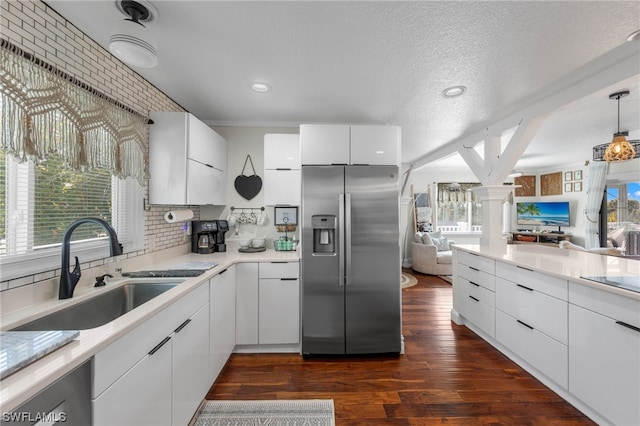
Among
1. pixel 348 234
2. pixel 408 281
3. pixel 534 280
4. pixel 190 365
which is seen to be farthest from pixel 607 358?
pixel 408 281

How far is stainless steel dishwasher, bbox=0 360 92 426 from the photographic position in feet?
2.23

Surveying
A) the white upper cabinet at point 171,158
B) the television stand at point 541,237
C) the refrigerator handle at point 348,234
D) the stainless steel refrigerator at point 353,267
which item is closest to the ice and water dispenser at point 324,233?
the stainless steel refrigerator at point 353,267

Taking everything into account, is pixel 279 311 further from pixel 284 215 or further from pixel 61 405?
pixel 61 405

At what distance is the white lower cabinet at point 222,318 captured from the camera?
190cm

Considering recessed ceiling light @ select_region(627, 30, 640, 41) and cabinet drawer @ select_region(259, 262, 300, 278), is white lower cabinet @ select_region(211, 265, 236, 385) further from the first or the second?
recessed ceiling light @ select_region(627, 30, 640, 41)

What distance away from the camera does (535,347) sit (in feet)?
6.60

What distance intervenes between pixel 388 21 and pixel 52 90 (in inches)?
72.9

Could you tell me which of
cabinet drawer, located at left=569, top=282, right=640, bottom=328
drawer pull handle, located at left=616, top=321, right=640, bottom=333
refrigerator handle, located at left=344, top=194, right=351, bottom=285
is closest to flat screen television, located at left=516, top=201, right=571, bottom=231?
cabinet drawer, located at left=569, top=282, right=640, bottom=328

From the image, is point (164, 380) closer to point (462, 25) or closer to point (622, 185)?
point (462, 25)

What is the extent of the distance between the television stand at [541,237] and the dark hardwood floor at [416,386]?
531cm

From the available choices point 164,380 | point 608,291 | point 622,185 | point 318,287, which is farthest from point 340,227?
point 622,185

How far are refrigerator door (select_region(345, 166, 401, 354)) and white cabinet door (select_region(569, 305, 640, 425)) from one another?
1.23 meters

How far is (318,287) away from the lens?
2.37 metres

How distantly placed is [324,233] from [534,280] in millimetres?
1736
